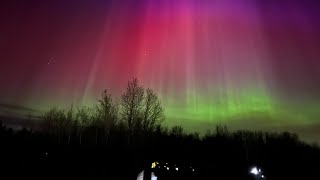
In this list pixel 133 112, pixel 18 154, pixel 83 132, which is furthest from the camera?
pixel 83 132

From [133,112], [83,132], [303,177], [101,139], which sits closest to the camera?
[303,177]

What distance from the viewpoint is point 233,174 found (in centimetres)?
3947

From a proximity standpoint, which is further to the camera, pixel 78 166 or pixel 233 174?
pixel 233 174

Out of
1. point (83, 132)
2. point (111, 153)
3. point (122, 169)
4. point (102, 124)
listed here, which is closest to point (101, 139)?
point (102, 124)

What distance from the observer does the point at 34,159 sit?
32281 millimetres

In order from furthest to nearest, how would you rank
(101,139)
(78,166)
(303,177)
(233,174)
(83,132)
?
1. (83,132)
2. (101,139)
3. (303,177)
4. (233,174)
5. (78,166)

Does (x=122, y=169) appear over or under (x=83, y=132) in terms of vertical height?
under

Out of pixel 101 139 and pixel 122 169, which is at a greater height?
pixel 101 139

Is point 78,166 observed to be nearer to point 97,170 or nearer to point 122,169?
point 97,170

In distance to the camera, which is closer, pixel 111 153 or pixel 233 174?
pixel 233 174

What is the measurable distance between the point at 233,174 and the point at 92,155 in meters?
15.8

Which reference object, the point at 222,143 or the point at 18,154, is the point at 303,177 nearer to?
the point at 18,154

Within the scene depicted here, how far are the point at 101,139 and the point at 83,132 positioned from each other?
12.4 metres

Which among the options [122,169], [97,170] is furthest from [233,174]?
[97,170]
